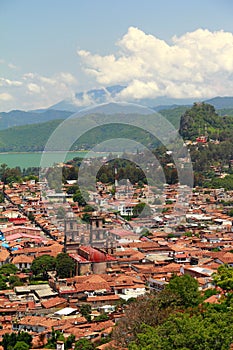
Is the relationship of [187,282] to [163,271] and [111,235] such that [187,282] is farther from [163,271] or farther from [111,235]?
[111,235]

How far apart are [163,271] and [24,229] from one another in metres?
5.54

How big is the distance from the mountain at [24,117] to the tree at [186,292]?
282ft

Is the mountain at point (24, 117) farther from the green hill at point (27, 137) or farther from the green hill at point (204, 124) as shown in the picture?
the green hill at point (204, 124)

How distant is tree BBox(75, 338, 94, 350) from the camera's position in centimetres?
638

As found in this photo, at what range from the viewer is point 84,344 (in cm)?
646

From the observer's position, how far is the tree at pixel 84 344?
20.9 ft

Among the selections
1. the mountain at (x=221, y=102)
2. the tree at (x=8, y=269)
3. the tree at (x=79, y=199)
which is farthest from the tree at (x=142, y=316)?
the mountain at (x=221, y=102)

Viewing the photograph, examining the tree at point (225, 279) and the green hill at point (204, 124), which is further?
the green hill at point (204, 124)

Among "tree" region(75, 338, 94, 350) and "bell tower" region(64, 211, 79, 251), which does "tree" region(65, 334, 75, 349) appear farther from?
"bell tower" region(64, 211, 79, 251)

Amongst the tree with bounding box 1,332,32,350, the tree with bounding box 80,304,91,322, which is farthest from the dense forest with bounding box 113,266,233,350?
the tree with bounding box 80,304,91,322

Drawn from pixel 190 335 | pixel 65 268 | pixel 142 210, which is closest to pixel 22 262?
pixel 65 268

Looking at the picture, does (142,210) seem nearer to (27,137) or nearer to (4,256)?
(4,256)

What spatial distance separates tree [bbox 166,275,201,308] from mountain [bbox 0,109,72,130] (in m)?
86.1

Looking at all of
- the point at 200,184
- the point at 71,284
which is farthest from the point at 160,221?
the point at 200,184
